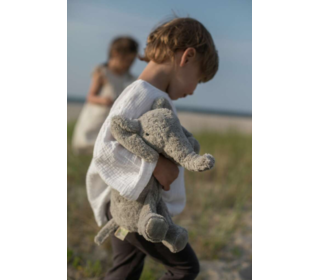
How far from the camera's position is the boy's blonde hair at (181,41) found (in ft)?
5.43

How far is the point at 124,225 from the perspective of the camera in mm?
1548

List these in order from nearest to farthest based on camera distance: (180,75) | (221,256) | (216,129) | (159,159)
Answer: (159,159)
(180,75)
(221,256)
(216,129)

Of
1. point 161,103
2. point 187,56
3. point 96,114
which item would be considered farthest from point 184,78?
point 96,114

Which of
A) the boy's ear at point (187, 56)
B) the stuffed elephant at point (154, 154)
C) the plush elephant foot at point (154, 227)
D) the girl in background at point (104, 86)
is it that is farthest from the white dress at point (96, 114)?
the plush elephant foot at point (154, 227)

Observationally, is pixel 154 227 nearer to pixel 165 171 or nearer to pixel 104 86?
pixel 165 171

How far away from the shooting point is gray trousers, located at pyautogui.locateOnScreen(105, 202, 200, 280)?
164 centimetres

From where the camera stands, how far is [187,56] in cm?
165

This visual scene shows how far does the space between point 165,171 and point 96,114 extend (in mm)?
2462

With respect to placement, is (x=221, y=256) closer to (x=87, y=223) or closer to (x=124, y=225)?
(x=87, y=223)

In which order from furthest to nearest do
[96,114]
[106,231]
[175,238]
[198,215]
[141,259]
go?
[96,114] < [198,215] < [141,259] < [106,231] < [175,238]

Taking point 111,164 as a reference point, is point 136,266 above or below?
below
